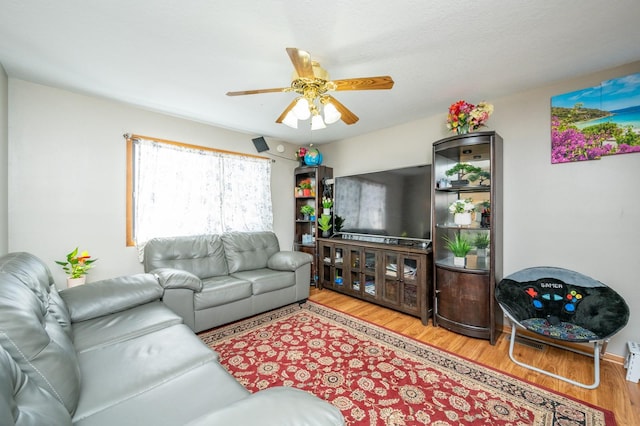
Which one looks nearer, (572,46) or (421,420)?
(421,420)

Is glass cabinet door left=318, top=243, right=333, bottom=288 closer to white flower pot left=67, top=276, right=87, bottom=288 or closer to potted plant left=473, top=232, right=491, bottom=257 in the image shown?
potted plant left=473, top=232, right=491, bottom=257

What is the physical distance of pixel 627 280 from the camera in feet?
6.74

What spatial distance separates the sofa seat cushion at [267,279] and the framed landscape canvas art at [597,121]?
2.96 m

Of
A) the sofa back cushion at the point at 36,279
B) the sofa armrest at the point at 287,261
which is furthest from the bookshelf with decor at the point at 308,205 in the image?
the sofa back cushion at the point at 36,279

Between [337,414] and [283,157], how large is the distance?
3.95 meters

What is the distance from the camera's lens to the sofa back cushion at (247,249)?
10.6ft

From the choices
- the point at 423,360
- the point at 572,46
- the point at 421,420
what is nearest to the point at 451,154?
the point at 572,46

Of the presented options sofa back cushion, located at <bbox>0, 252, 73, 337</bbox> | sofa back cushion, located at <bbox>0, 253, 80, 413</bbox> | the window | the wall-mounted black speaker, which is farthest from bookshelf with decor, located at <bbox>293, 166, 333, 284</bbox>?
sofa back cushion, located at <bbox>0, 253, 80, 413</bbox>

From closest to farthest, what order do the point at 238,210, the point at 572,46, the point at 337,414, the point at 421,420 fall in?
the point at 337,414 < the point at 421,420 < the point at 572,46 < the point at 238,210

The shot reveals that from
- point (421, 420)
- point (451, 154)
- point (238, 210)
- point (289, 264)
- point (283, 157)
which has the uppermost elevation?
point (283, 157)

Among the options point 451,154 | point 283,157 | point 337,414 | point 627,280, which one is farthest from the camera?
point 283,157

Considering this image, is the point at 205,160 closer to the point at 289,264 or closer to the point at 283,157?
the point at 283,157

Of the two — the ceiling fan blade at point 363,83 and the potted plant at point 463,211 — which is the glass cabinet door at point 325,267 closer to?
the potted plant at point 463,211

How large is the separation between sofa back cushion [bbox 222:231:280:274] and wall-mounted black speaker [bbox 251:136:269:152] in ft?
4.34
